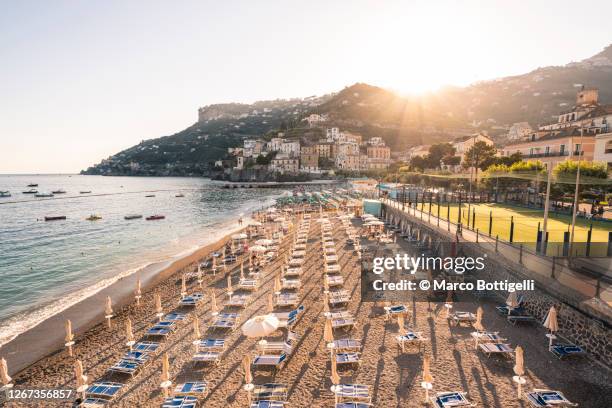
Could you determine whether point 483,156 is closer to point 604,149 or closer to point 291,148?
point 604,149

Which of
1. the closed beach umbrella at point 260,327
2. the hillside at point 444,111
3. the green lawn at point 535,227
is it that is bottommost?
the closed beach umbrella at point 260,327

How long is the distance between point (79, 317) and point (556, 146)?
42.7 metres

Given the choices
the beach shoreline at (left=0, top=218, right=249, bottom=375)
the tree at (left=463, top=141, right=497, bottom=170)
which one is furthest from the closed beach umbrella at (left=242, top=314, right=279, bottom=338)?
the tree at (left=463, top=141, right=497, bottom=170)

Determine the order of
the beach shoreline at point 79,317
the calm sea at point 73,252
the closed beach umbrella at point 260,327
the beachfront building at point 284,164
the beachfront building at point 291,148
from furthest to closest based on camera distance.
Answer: the beachfront building at point 291,148, the beachfront building at point 284,164, the calm sea at point 73,252, the beach shoreline at point 79,317, the closed beach umbrella at point 260,327

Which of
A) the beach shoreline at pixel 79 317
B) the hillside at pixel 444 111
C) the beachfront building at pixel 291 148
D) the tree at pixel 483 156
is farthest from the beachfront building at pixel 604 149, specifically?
the hillside at pixel 444 111

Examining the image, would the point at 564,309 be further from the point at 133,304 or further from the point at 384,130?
the point at 384,130

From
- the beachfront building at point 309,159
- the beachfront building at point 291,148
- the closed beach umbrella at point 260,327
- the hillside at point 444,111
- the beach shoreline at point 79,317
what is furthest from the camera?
the hillside at point 444,111

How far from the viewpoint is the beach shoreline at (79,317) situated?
481 inches

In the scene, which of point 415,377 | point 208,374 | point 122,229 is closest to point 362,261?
point 415,377

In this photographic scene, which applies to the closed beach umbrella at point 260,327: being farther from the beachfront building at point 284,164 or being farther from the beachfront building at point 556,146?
the beachfront building at point 284,164

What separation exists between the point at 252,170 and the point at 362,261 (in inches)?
4666

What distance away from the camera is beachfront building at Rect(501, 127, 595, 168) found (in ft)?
102

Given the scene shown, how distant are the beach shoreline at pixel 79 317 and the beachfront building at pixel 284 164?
103011 millimetres

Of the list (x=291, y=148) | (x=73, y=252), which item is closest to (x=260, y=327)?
(x=73, y=252)
